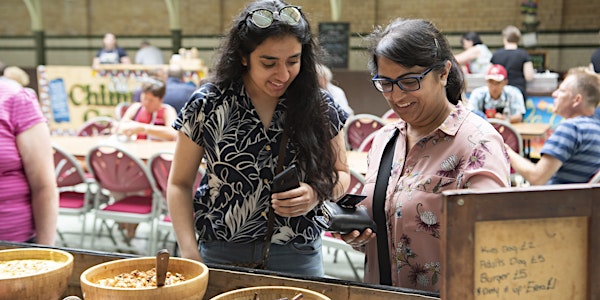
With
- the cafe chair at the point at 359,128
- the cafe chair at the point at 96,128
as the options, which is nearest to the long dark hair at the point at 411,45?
the cafe chair at the point at 359,128

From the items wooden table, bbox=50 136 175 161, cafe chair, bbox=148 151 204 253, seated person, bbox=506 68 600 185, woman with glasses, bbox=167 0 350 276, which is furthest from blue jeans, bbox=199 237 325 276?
wooden table, bbox=50 136 175 161

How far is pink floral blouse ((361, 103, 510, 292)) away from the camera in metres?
1.57

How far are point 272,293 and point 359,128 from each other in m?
5.01

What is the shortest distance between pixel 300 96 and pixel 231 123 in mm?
219

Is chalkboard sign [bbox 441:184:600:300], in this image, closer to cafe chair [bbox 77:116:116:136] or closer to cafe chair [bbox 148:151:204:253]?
cafe chair [bbox 148:151:204:253]

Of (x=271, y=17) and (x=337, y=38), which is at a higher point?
(x=337, y=38)

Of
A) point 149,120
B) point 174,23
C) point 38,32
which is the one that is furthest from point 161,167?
point 38,32

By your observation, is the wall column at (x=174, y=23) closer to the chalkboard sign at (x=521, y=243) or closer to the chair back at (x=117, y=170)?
the chair back at (x=117, y=170)

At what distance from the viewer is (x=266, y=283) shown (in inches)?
59.6

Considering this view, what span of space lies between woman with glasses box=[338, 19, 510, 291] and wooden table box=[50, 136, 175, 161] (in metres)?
3.27

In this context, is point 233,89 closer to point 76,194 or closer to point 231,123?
point 231,123

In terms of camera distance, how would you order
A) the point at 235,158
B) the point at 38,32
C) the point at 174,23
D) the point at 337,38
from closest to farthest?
1. the point at 235,158
2. the point at 337,38
3. the point at 174,23
4. the point at 38,32

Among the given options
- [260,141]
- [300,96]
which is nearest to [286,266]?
[260,141]

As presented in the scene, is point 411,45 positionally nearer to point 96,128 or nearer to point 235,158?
point 235,158
